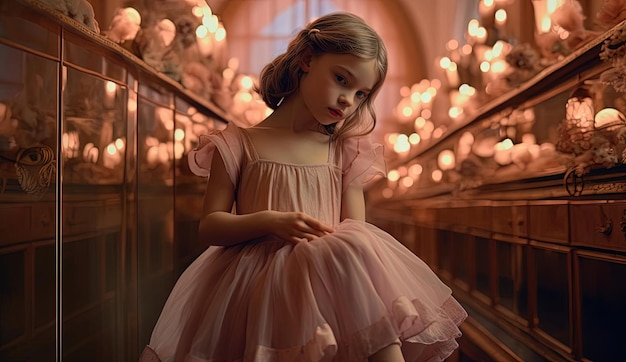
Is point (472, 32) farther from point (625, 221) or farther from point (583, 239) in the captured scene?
point (625, 221)

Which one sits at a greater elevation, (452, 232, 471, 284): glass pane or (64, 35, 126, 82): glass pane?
(64, 35, 126, 82): glass pane

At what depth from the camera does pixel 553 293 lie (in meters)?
2.89

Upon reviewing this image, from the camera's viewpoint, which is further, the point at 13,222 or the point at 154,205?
the point at 154,205

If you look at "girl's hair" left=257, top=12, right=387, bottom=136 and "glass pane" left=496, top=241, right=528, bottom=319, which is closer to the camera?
"girl's hair" left=257, top=12, right=387, bottom=136

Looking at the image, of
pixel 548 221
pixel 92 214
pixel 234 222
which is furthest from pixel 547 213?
pixel 92 214

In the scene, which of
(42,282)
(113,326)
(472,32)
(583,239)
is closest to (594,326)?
(583,239)

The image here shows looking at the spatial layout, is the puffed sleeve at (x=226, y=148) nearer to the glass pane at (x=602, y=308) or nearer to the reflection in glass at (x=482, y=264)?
the glass pane at (x=602, y=308)

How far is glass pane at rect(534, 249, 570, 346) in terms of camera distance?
109 inches

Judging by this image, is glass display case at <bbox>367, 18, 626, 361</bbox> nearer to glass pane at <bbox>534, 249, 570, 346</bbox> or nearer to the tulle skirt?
glass pane at <bbox>534, 249, 570, 346</bbox>

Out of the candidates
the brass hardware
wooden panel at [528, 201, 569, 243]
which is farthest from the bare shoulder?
wooden panel at [528, 201, 569, 243]

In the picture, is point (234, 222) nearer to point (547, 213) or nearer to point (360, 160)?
point (360, 160)

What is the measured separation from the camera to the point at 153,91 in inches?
120

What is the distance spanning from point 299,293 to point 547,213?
1.75 meters

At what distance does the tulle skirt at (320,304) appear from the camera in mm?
1511
